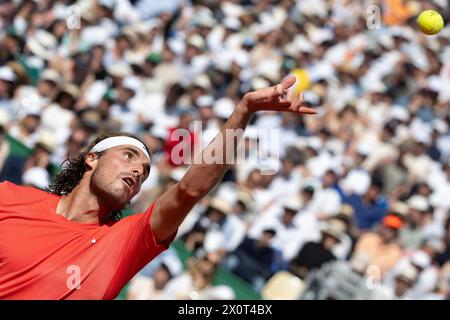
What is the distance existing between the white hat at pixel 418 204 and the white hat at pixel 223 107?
2506mm

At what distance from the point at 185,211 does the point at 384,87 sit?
438 inches

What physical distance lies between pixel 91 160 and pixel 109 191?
46 cm

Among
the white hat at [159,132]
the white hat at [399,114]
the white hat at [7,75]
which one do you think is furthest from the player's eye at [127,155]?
the white hat at [399,114]

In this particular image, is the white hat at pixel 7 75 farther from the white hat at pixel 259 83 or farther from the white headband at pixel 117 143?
the white headband at pixel 117 143

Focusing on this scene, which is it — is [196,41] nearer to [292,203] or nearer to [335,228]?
[292,203]

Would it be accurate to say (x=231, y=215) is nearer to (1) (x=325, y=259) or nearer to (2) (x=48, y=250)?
(1) (x=325, y=259)

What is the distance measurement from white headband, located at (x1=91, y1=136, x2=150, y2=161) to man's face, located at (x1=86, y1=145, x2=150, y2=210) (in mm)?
31

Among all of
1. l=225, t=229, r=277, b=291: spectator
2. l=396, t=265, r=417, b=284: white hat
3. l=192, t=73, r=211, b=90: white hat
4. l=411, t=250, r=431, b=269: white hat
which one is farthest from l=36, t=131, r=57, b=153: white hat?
l=411, t=250, r=431, b=269: white hat

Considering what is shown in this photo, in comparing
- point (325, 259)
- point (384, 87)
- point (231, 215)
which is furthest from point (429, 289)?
point (384, 87)

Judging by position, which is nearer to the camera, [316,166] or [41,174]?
[41,174]

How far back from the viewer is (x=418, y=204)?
12133 mm

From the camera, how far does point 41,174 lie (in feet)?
32.0

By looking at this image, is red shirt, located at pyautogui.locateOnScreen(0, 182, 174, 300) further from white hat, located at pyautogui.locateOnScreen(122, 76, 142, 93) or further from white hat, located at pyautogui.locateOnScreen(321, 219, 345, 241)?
white hat, located at pyautogui.locateOnScreen(122, 76, 142, 93)

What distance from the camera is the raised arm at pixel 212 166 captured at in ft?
13.2
